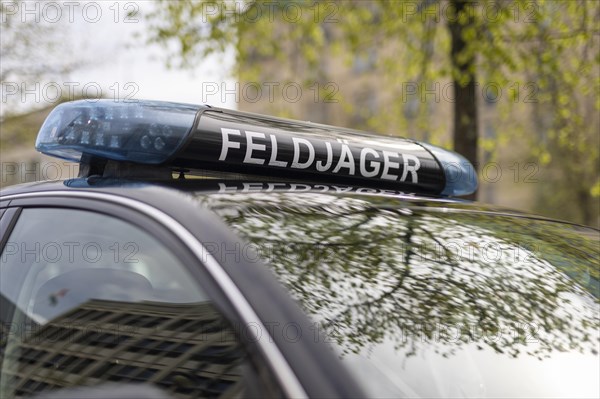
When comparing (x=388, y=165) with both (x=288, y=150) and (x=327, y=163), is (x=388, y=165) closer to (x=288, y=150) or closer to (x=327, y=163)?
(x=327, y=163)

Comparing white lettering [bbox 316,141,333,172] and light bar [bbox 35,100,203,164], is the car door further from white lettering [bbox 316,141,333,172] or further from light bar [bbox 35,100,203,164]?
white lettering [bbox 316,141,333,172]

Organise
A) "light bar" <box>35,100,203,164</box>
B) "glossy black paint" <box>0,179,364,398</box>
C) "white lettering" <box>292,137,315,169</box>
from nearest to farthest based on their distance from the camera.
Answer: "glossy black paint" <box>0,179,364,398</box> < "light bar" <box>35,100,203,164</box> < "white lettering" <box>292,137,315,169</box>

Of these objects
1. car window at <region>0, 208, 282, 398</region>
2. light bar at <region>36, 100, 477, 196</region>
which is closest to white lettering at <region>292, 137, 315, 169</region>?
light bar at <region>36, 100, 477, 196</region>

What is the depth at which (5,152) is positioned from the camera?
1413 cm

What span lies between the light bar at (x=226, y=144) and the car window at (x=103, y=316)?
265 mm

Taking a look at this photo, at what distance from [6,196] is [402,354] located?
1.33m

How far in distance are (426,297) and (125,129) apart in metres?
0.94

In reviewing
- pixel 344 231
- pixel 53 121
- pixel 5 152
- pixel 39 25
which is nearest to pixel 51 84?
pixel 39 25

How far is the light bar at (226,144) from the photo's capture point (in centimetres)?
206

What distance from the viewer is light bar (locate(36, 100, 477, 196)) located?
206cm

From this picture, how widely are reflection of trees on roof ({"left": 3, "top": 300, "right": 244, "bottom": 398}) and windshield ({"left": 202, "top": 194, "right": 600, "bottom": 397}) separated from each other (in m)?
0.20

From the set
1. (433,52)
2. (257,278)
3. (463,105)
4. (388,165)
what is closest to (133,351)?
(257,278)

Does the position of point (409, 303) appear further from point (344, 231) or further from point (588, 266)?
point (588, 266)

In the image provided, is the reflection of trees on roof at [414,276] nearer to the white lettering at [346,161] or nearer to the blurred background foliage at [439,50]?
the white lettering at [346,161]
